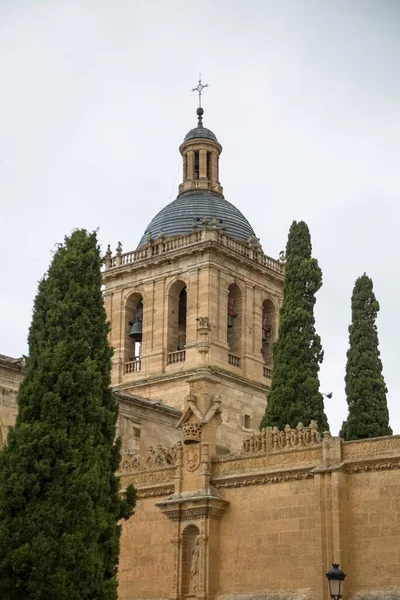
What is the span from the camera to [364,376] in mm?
29891

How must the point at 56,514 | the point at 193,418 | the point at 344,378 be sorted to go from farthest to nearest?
the point at 344,378 → the point at 193,418 → the point at 56,514

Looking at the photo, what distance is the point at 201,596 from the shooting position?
2262cm

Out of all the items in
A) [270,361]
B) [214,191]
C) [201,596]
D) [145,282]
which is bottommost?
[201,596]

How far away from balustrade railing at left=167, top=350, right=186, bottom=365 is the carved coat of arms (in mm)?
17039

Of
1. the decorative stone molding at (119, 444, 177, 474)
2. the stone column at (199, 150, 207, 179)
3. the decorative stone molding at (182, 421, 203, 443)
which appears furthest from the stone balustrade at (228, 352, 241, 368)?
the decorative stone molding at (182, 421, 203, 443)

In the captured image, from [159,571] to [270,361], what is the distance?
68.3 feet

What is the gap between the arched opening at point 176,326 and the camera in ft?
137

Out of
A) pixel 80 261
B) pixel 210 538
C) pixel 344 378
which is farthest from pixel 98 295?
pixel 344 378

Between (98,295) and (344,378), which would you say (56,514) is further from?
(344,378)

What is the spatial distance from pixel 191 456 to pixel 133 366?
19.3 meters

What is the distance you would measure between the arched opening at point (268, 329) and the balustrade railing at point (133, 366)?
5.43 meters

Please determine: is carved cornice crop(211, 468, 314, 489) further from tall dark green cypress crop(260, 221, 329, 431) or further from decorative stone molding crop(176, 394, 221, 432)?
tall dark green cypress crop(260, 221, 329, 431)

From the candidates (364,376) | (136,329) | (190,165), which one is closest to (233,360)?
(136,329)

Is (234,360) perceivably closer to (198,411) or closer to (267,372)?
(267,372)
